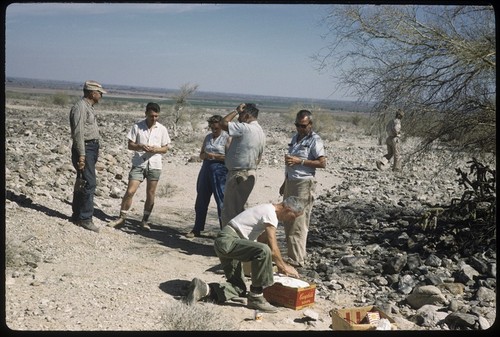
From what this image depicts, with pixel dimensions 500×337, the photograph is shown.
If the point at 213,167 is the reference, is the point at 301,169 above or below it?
above

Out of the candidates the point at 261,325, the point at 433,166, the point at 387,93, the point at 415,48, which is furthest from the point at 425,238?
the point at 433,166

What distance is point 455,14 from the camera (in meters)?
8.07

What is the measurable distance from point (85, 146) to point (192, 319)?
3504 mm

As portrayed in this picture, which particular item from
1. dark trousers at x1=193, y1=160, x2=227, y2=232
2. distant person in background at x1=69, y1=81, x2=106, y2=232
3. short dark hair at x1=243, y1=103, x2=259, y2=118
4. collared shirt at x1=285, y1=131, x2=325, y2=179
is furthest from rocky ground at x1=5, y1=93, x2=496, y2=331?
short dark hair at x1=243, y1=103, x2=259, y2=118

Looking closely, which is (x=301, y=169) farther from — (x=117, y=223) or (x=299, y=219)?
(x=117, y=223)

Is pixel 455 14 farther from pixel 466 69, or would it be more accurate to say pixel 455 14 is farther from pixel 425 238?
pixel 425 238

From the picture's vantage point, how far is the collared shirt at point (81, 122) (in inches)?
289

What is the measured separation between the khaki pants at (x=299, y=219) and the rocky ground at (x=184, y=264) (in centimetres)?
33

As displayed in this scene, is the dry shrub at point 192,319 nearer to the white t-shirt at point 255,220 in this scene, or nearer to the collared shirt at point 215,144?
the white t-shirt at point 255,220

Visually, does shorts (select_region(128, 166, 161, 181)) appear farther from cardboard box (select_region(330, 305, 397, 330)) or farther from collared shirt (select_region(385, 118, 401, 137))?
collared shirt (select_region(385, 118, 401, 137))

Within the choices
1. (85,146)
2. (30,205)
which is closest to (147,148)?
A: (85,146)

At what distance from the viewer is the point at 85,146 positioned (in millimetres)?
7637

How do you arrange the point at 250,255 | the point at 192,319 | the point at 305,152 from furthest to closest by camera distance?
1. the point at 305,152
2. the point at 250,255
3. the point at 192,319

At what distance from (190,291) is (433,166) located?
14.1 meters
